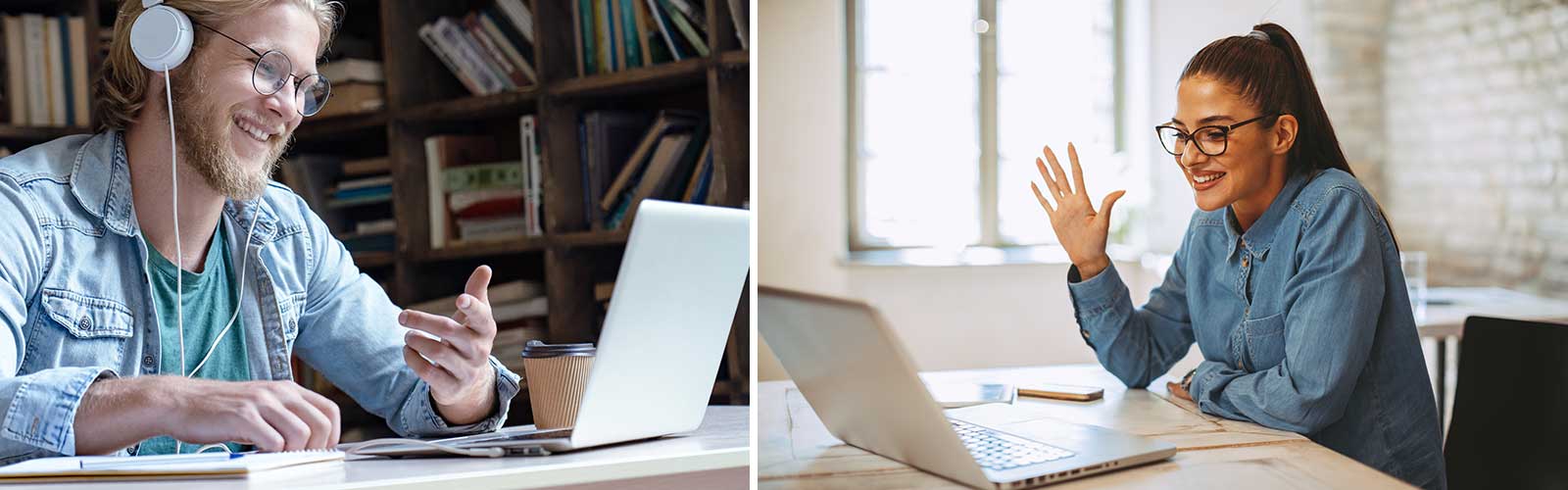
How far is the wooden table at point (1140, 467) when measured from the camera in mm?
803

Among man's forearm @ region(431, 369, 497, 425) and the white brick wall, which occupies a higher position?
the white brick wall

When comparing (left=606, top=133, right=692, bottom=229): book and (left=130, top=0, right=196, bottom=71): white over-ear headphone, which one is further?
(left=606, top=133, right=692, bottom=229): book

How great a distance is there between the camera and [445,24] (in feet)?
8.15

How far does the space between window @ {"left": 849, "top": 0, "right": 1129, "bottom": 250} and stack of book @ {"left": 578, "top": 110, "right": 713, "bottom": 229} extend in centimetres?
127

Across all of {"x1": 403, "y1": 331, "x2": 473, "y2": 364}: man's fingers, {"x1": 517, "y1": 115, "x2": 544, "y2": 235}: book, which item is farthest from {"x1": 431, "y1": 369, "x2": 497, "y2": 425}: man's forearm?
{"x1": 517, "y1": 115, "x2": 544, "y2": 235}: book

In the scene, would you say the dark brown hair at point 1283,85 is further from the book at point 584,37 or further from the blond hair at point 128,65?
the book at point 584,37

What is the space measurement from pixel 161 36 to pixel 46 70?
1309 mm

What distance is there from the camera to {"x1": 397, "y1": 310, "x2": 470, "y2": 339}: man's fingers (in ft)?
3.28

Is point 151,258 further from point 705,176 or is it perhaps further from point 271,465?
point 705,176

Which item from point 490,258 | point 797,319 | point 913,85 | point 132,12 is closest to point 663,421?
point 797,319

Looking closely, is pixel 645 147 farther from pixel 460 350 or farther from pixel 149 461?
pixel 149 461

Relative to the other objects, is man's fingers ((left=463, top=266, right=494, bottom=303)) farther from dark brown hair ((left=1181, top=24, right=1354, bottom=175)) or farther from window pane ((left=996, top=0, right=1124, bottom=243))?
dark brown hair ((left=1181, top=24, right=1354, bottom=175))

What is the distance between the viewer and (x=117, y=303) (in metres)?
1.31

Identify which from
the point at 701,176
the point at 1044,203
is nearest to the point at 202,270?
the point at 701,176
